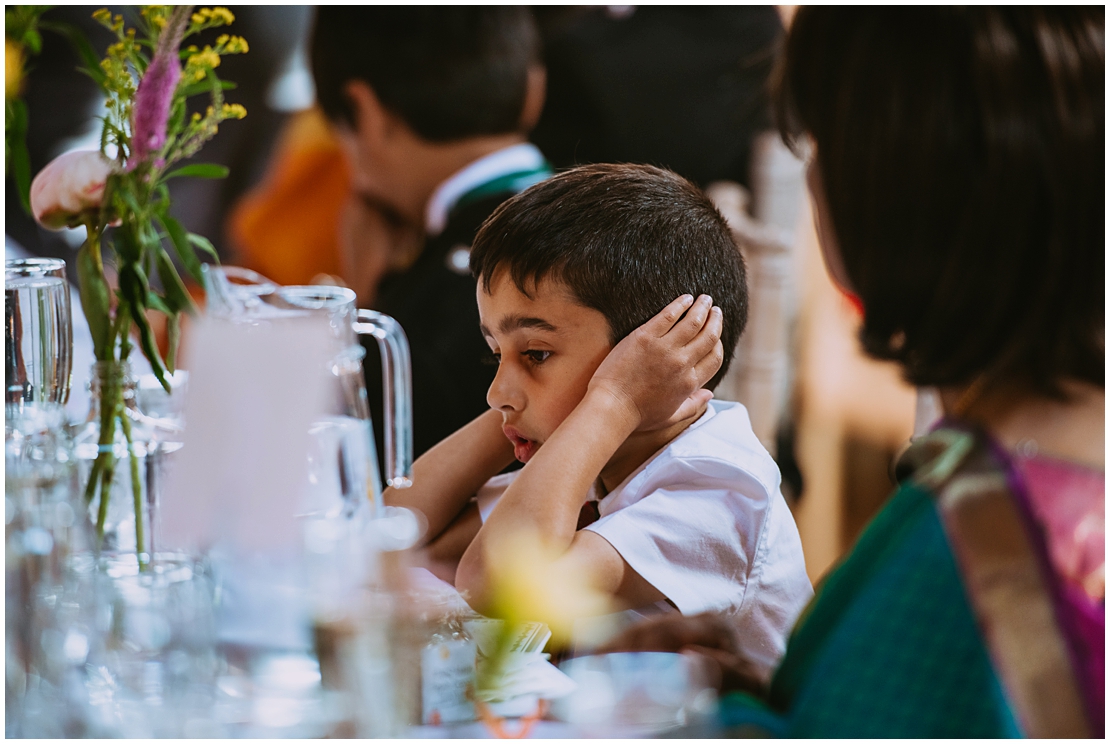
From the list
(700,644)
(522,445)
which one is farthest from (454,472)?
(700,644)

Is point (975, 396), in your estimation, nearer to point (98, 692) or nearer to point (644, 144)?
point (98, 692)

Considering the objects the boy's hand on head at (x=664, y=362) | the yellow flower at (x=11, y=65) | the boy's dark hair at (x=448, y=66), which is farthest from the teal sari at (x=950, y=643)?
the boy's dark hair at (x=448, y=66)

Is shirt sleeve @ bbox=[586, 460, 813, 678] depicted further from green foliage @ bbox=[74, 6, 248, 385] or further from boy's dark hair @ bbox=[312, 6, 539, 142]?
boy's dark hair @ bbox=[312, 6, 539, 142]

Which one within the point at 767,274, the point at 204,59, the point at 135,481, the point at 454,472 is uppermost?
the point at 204,59

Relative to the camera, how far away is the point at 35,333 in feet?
3.16

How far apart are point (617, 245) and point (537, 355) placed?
0.42 ft

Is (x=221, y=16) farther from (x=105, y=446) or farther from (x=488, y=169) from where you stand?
(x=488, y=169)

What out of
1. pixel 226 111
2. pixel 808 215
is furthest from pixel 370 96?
pixel 226 111

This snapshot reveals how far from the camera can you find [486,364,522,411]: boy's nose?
96cm

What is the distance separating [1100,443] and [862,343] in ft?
0.56

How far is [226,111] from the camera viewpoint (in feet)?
2.96

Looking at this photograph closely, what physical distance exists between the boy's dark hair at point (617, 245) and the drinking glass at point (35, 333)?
0.41 metres

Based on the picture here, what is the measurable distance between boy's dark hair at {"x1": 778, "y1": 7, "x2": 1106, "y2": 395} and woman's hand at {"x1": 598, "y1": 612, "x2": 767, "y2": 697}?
25cm

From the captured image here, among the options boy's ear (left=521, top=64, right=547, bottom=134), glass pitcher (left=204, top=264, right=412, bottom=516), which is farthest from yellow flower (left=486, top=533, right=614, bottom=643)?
boy's ear (left=521, top=64, right=547, bottom=134)
